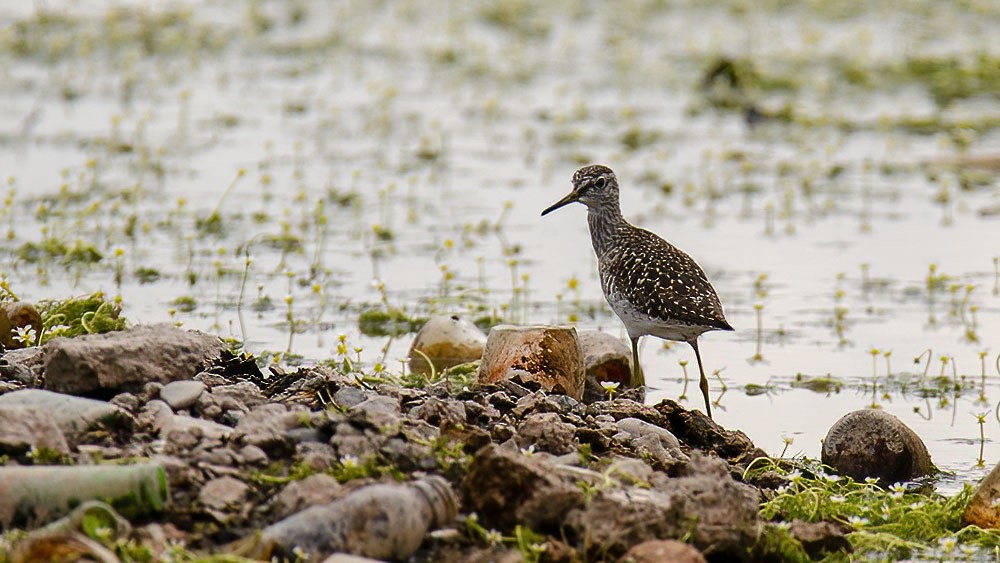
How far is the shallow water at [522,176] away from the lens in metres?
10.3

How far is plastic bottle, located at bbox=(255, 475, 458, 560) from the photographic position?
558 centimetres

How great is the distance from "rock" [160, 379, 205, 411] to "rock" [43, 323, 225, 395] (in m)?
0.14

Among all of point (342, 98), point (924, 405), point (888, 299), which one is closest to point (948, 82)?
Answer: point (342, 98)

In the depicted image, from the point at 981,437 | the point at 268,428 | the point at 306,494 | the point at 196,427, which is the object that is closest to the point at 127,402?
the point at 196,427

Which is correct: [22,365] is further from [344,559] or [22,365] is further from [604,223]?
[604,223]

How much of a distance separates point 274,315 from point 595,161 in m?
5.69

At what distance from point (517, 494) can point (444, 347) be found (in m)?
3.43

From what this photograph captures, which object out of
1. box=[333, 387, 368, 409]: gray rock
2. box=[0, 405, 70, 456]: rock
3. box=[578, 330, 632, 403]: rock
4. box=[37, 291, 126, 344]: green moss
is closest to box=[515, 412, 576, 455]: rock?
box=[333, 387, 368, 409]: gray rock

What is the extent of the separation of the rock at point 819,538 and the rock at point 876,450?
1220mm

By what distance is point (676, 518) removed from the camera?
607cm

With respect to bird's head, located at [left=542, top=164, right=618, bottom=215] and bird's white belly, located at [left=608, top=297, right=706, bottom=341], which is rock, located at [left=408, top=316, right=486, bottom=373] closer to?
bird's white belly, located at [left=608, top=297, right=706, bottom=341]

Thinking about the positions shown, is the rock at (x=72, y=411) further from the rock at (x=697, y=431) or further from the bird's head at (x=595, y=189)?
the bird's head at (x=595, y=189)

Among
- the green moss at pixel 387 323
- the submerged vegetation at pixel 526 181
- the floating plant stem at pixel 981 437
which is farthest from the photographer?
the green moss at pixel 387 323

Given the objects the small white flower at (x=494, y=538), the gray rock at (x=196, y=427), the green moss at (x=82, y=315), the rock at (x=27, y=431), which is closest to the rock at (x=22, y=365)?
the green moss at (x=82, y=315)
